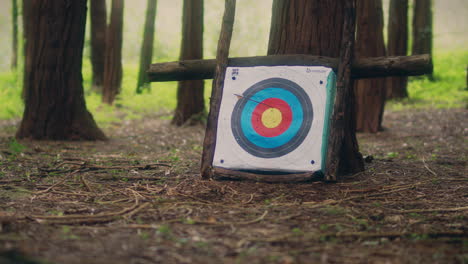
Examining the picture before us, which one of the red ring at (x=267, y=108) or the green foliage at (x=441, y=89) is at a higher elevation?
the green foliage at (x=441, y=89)

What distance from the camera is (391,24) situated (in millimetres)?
12812

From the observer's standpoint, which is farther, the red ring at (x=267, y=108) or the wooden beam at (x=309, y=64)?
the red ring at (x=267, y=108)

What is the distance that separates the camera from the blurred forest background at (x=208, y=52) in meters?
13.1

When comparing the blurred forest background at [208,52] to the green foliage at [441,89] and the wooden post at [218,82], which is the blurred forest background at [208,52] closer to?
the green foliage at [441,89]

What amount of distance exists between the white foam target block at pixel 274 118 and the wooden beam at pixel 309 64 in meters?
0.06

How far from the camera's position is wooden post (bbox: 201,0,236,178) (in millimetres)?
4411

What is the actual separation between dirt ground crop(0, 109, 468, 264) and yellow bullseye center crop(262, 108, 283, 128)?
2.03 feet

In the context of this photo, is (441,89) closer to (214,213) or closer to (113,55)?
(113,55)

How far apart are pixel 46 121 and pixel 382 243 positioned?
5.47 meters

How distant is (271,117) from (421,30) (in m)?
11.8

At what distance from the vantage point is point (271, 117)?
14.9 feet

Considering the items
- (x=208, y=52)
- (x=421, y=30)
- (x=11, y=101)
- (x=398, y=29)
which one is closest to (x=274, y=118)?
(x=398, y=29)

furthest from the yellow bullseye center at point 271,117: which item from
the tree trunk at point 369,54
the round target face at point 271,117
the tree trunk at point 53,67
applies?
the tree trunk at point 369,54

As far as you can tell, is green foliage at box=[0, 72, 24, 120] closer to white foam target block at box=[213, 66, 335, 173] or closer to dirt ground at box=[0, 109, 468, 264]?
dirt ground at box=[0, 109, 468, 264]
